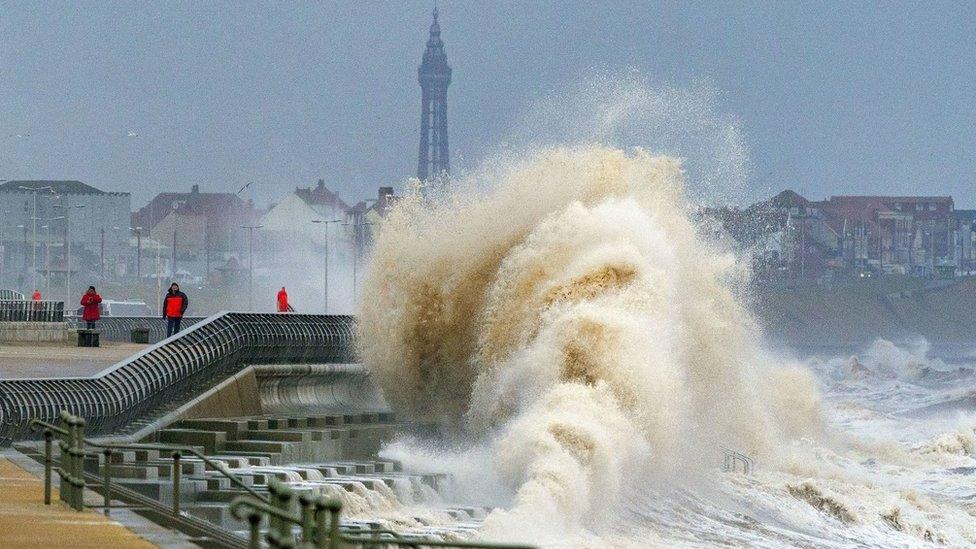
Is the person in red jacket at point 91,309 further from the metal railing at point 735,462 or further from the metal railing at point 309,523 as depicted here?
the metal railing at point 309,523

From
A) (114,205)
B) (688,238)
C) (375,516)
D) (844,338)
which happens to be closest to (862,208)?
(844,338)

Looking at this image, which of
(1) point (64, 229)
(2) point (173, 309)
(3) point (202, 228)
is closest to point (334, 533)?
(2) point (173, 309)

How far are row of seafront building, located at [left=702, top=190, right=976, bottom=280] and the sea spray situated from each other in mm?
126039

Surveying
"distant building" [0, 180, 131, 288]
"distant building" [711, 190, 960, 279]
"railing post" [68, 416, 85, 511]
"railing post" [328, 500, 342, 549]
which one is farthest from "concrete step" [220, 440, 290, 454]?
"distant building" [711, 190, 960, 279]

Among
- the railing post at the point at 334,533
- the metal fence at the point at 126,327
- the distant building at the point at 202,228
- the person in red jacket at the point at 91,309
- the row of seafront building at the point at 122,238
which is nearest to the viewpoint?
the railing post at the point at 334,533

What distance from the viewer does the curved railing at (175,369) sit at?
59.5 ft

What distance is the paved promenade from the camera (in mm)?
24734

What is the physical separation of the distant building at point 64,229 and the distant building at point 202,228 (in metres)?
5.98

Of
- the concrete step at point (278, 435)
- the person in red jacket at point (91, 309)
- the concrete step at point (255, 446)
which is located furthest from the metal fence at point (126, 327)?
the concrete step at point (255, 446)

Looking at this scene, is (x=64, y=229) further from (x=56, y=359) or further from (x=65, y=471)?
(x=65, y=471)

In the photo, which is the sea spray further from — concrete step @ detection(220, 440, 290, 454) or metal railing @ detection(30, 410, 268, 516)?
metal railing @ detection(30, 410, 268, 516)

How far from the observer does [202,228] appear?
171375mm

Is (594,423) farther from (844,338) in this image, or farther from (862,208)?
(862,208)

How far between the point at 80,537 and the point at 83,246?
143061 mm
